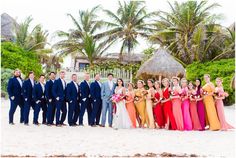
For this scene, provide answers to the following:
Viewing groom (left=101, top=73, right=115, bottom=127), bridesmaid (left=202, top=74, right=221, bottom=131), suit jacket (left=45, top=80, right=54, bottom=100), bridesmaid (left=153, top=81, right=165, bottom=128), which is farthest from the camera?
groom (left=101, top=73, right=115, bottom=127)

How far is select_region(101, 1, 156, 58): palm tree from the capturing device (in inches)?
1368

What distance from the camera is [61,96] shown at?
36.4 feet

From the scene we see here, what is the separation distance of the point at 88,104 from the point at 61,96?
2.62 feet

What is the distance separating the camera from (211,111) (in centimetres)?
1070

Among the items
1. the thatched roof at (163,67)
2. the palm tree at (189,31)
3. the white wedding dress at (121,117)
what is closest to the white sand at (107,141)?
the white wedding dress at (121,117)

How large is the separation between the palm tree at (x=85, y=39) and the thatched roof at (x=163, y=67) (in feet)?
39.4

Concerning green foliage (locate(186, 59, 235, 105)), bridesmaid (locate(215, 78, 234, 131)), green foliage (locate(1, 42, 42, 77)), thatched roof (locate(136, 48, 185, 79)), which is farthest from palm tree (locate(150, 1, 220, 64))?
bridesmaid (locate(215, 78, 234, 131))

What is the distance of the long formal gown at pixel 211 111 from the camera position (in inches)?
420

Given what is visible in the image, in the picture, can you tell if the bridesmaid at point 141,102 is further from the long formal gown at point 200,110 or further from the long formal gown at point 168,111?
the long formal gown at point 200,110

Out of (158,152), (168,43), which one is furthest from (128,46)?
(158,152)

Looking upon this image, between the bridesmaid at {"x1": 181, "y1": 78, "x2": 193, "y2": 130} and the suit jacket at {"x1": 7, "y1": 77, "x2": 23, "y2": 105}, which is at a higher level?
the suit jacket at {"x1": 7, "y1": 77, "x2": 23, "y2": 105}

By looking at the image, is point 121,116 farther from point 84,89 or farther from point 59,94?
point 59,94

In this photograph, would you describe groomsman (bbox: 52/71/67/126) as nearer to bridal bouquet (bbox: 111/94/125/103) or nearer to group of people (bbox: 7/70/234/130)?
group of people (bbox: 7/70/234/130)

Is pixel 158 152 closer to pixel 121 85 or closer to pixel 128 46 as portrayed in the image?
pixel 121 85
